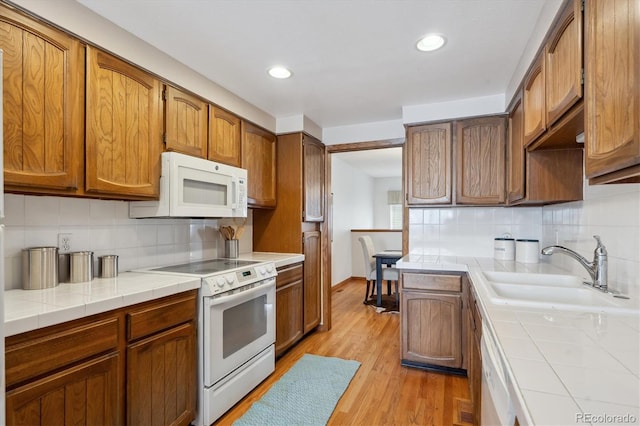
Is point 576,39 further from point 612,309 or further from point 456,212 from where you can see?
point 456,212

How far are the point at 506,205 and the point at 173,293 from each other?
8.42 feet

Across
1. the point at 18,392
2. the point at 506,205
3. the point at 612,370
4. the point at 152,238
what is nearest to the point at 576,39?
the point at 612,370

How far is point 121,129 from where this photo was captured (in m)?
1.74

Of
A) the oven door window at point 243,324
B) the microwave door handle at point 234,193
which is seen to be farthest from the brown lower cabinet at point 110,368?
the microwave door handle at point 234,193

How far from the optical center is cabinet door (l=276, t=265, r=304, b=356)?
2.73 m

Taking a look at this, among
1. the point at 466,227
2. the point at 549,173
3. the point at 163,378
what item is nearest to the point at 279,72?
the point at 549,173

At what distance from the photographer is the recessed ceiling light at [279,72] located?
220cm

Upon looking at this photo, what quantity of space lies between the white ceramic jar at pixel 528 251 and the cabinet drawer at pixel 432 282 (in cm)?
58

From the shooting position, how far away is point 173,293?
172 cm

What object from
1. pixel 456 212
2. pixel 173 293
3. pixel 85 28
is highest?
pixel 85 28

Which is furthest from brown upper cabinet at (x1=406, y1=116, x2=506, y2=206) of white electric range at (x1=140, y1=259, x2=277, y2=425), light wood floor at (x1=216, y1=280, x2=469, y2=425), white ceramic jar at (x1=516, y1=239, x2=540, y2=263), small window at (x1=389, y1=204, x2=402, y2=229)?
small window at (x1=389, y1=204, x2=402, y2=229)

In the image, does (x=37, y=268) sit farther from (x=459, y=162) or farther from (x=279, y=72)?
(x=459, y=162)

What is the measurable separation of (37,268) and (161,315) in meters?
0.61

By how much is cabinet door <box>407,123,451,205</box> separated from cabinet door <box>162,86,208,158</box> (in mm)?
1753
